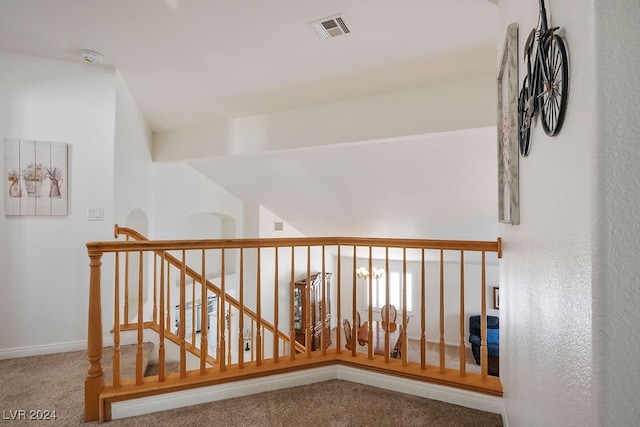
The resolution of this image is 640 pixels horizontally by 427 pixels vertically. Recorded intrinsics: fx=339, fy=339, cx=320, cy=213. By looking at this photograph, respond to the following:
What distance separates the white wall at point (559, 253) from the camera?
651mm

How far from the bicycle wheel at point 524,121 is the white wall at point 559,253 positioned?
0.05 metres

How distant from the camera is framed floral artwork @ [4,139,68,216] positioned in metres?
2.60

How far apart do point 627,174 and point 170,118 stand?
424 centimetres

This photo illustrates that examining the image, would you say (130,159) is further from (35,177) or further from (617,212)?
(617,212)

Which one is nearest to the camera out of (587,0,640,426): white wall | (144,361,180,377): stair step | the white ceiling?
(587,0,640,426): white wall

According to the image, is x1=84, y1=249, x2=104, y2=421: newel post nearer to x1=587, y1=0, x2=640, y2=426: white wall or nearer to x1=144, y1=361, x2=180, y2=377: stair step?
x1=144, y1=361, x2=180, y2=377: stair step

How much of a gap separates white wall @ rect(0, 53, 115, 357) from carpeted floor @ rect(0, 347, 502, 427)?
56 cm

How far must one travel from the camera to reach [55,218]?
272 centimetres

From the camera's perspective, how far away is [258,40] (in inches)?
94.2

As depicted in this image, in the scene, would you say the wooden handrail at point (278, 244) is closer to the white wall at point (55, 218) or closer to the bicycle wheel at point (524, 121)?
the bicycle wheel at point (524, 121)

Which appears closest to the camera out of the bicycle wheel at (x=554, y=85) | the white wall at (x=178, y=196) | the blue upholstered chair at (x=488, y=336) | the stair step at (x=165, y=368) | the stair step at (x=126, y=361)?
the bicycle wheel at (x=554, y=85)

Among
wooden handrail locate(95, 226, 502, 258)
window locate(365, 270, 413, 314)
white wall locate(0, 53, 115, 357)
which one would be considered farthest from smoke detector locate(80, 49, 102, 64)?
window locate(365, 270, 413, 314)

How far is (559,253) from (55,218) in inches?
130

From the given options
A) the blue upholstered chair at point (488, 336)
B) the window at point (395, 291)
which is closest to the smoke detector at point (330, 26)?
the blue upholstered chair at point (488, 336)
